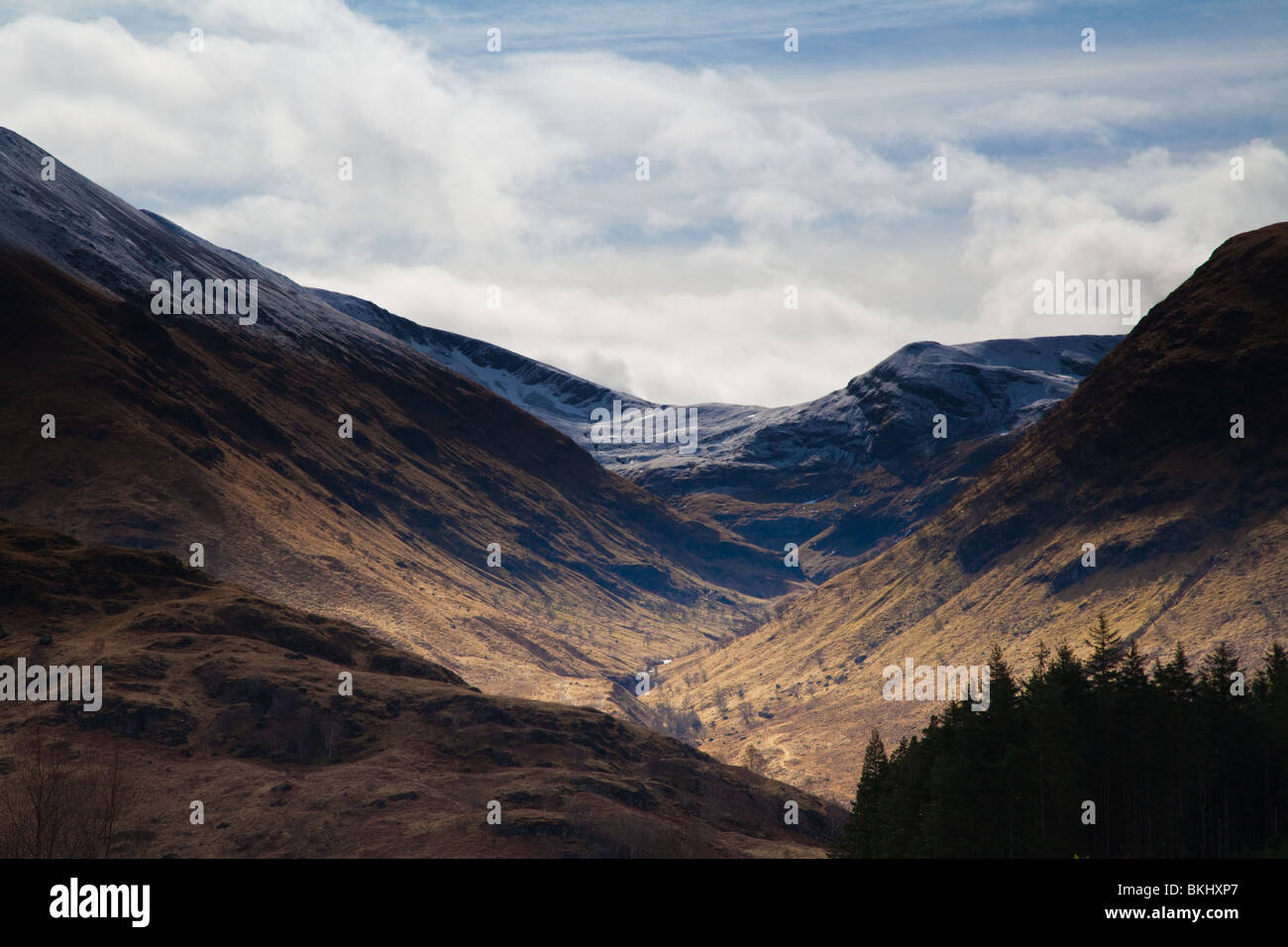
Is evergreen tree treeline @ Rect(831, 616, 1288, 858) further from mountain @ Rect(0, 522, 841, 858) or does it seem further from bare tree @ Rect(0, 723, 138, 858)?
bare tree @ Rect(0, 723, 138, 858)

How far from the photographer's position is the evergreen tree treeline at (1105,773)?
63188 millimetres

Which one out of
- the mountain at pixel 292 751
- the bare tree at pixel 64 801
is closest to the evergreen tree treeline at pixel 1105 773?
the mountain at pixel 292 751

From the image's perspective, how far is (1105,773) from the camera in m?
66.1

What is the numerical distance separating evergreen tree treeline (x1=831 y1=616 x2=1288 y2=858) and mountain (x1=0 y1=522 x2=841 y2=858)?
3649cm

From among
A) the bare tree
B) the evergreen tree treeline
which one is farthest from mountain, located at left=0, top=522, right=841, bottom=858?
the evergreen tree treeline

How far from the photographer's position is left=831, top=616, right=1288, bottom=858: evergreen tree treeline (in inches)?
2488

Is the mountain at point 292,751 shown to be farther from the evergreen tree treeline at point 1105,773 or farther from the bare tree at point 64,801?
the evergreen tree treeline at point 1105,773

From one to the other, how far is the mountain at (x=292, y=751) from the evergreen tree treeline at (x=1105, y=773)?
36.5m

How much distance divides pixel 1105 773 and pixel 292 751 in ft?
272

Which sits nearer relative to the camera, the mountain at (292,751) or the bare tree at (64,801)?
the bare tree at (64,801)

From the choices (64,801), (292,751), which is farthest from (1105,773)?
(292,751)

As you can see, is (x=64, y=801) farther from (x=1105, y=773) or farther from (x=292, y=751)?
(x=1105, y=773)
